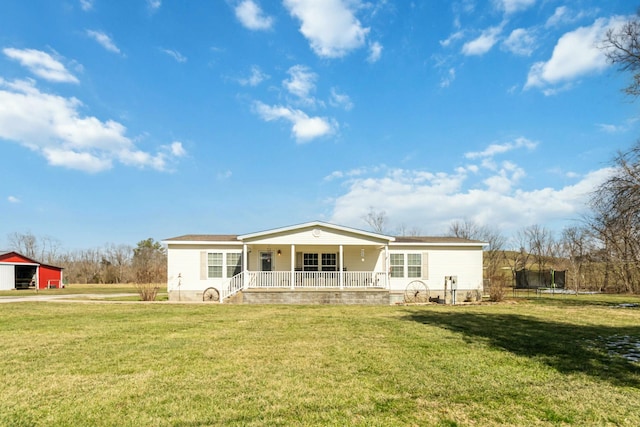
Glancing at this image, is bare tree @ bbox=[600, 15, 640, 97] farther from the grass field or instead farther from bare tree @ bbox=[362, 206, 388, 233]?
bare tree @ bbox=[362, 206, 388, 233]

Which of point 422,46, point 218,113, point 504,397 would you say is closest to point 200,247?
point 218,113

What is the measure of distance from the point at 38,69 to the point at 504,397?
19.8m

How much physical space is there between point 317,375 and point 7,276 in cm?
3643

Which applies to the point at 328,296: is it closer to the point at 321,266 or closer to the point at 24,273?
the point at 321,266

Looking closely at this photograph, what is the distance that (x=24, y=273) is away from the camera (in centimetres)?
3419

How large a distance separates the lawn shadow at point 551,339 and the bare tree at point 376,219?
3106 cm

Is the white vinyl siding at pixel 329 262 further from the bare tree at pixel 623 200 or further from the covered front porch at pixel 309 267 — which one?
the bare tree at pixel 623 200

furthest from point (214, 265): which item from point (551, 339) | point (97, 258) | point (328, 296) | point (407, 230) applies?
point (97, 258)

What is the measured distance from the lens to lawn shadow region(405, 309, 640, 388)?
5.08 m

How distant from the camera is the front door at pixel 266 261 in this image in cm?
1844

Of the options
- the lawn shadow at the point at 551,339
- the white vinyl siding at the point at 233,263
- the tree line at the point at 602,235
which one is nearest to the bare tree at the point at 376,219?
the tree line at the point at 602,235

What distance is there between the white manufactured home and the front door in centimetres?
5

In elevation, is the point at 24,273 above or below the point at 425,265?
below

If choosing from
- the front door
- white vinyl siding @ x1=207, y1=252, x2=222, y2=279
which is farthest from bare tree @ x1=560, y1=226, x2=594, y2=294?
white vinyl siding @ x1=207, y1=252, x2=222, y2=279
